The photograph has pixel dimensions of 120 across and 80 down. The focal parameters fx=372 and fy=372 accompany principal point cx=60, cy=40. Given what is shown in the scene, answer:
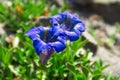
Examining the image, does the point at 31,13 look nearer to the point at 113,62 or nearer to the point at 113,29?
the point at 113,62

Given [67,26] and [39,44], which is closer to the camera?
[39,44]

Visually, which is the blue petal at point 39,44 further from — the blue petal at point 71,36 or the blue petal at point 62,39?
the blue petal at point 71,36

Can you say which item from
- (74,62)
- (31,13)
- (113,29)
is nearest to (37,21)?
(31,13)

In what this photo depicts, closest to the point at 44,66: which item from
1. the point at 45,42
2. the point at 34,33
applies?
the point at 45,42

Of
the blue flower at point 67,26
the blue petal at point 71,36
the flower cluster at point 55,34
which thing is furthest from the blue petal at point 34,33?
the blue petal at point 71,36

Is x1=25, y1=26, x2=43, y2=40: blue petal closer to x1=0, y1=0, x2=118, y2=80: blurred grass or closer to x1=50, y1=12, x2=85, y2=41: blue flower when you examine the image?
x1=50, y1=12, x2=85, y2=41: blue flower

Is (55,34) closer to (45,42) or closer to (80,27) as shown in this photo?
(45,42)

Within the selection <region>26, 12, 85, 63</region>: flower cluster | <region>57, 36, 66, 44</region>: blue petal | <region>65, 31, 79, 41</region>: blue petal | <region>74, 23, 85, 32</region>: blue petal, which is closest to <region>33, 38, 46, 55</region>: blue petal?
<region>26, 12, 85, 63</region>: flower cluster
